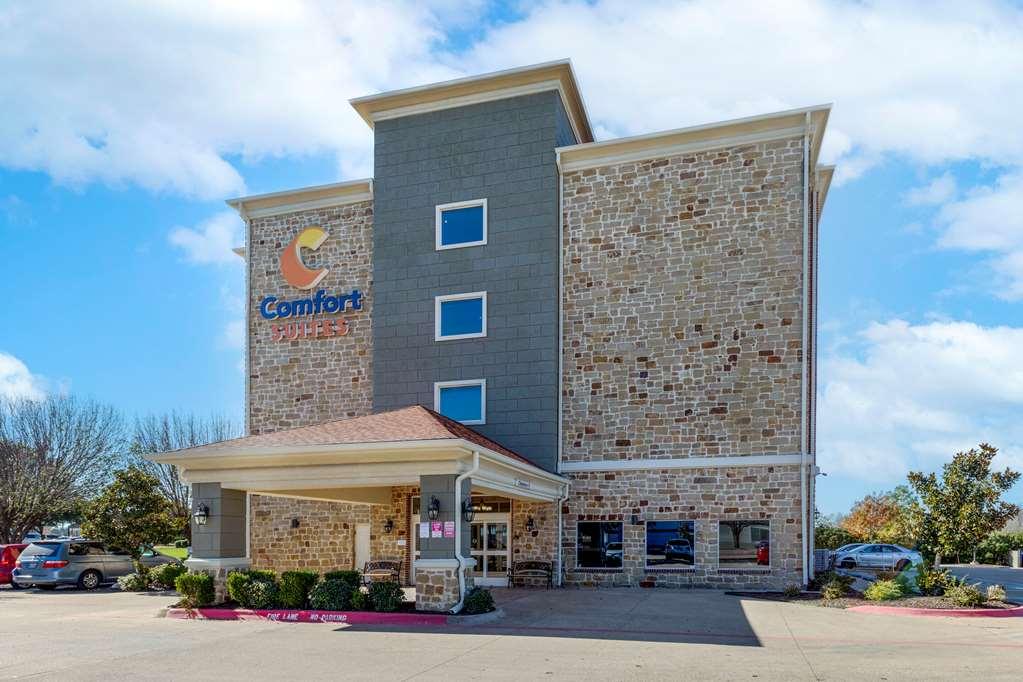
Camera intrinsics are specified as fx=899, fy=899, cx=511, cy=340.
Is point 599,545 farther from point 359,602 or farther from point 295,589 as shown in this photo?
point 295,589

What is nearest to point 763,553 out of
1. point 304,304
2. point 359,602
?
point 359,602

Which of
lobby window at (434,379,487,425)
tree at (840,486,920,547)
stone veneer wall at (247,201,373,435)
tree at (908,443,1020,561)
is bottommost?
tree at (840,486,920,547)

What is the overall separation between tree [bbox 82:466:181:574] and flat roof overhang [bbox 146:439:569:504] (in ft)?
24.8

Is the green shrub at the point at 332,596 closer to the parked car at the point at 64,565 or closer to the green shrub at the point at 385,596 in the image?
the green shrub at the point at 385,596

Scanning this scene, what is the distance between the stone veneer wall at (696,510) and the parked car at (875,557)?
1252cm

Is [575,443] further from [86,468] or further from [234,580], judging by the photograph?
[86,468]

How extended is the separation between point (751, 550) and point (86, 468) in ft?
89.6

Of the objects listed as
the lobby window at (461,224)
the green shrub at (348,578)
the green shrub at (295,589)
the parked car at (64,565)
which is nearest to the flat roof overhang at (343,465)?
the green shrub at (348,578)

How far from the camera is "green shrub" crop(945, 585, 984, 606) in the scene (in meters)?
16.8

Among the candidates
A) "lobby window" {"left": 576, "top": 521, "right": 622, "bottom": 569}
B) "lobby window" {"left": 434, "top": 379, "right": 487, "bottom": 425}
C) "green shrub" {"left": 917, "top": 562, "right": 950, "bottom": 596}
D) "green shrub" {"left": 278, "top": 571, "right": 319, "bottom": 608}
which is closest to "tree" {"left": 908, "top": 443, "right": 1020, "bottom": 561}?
"green shrub" {"left": 917, "top": 562, "right": 950, "bottom": 596}

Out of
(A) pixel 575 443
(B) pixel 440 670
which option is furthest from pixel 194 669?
(A) pixel 575 443

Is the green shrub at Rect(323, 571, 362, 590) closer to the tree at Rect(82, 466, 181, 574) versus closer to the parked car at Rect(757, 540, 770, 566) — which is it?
the parked car at Rect(757, 540, 770, 566)

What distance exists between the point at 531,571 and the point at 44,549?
1273cm

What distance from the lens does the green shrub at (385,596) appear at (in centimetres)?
1543
